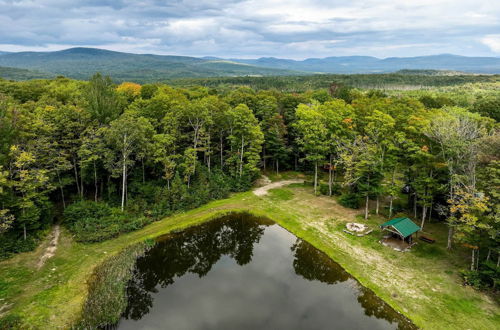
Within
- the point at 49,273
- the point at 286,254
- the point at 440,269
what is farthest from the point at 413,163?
the point at 49,273

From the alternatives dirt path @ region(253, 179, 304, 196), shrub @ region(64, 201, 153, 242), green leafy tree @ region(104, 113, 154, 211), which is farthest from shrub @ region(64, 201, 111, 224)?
dirt path @ region(253, 179, 304, 196)

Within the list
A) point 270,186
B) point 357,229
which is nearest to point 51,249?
point 270,186

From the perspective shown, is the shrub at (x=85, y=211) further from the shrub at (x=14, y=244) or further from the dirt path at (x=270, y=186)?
the dirt path at (x=270, y=186)

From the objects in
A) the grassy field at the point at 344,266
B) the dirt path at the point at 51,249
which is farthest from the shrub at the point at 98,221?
the dirt path at the point at 51,249

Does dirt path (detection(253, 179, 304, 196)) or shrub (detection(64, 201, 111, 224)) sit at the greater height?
shrub (detection(64, 201, 111, 224))

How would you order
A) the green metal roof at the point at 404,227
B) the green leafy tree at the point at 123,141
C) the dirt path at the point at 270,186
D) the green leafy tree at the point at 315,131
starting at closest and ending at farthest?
1. the green metal roof at the point at 404,227
2. the green leafy tree at the point at 123,141
3. the green leafy tree at the point at 315,131
4. the dirt path at the point at 270,186

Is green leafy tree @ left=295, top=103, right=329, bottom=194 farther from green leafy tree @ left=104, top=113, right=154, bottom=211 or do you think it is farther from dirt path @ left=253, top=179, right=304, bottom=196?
green leafy tree @ left=104, top=113, right=154, bottom=211
